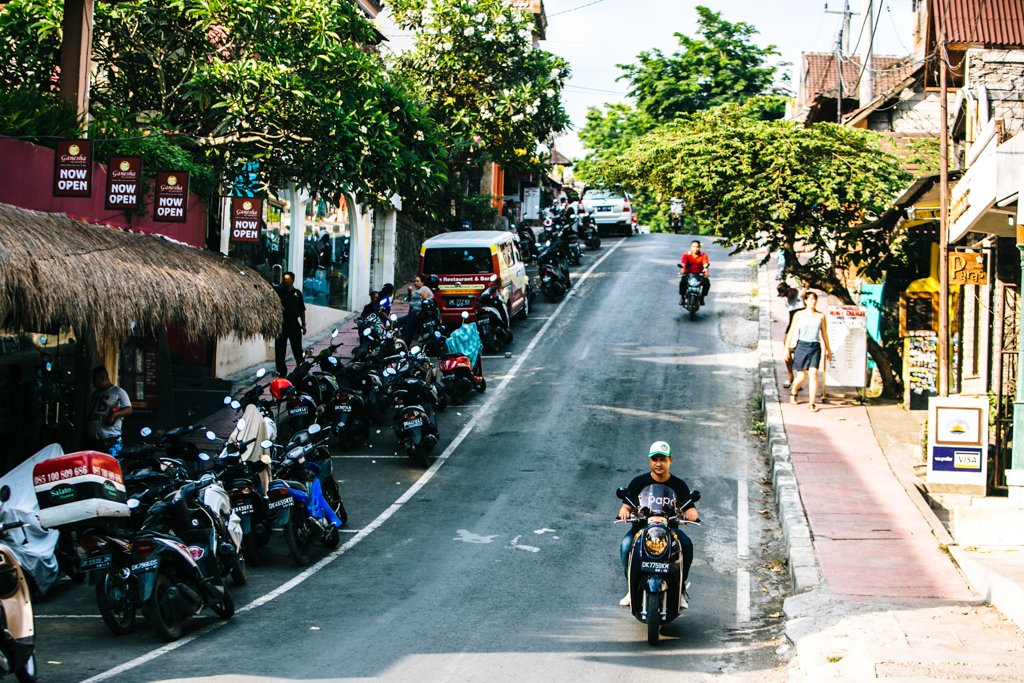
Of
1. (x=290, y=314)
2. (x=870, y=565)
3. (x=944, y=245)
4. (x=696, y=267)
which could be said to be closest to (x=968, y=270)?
(x=944, y=245)

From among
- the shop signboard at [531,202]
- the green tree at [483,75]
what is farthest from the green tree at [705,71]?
the green tree at [483,75]

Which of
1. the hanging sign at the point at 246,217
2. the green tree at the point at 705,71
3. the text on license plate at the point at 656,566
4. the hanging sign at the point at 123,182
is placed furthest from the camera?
the green tree at the point at 705,71

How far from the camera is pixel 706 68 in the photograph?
5775 cm

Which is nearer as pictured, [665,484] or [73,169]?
[665,484]

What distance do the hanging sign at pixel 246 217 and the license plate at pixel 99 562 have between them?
10675mm

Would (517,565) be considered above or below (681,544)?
below

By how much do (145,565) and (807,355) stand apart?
12.7 metres

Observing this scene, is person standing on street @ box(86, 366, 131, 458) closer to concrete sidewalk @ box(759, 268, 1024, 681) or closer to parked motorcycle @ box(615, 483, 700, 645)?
parked motorcycle @ box(615, 483, 700, 645)

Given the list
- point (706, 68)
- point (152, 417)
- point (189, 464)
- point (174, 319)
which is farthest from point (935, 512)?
point (706, 68)

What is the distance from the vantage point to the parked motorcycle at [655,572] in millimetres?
9477

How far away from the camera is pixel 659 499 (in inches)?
404

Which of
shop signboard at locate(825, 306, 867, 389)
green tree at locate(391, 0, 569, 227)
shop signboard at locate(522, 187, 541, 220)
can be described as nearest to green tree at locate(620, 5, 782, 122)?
shop signboard at locate(522, 187, 541, 220)

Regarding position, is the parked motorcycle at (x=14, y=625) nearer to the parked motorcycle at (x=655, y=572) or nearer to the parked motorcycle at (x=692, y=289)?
the parked motorcycle at (x=655, y=572)

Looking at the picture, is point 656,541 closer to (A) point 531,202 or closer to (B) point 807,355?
(B) point 807,355
